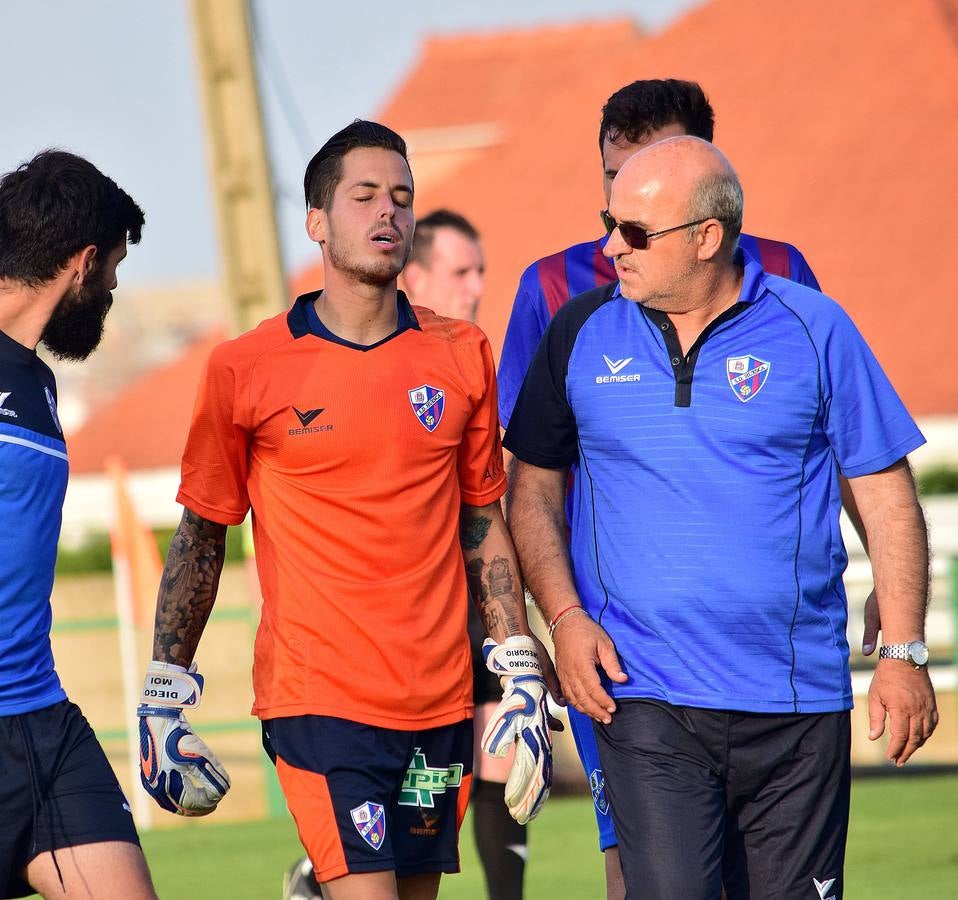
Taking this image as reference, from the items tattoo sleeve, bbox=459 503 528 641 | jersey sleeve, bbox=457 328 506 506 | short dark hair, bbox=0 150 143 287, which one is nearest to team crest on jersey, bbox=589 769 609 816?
Result: tattoo sleeve, bbox=459 503 528 641

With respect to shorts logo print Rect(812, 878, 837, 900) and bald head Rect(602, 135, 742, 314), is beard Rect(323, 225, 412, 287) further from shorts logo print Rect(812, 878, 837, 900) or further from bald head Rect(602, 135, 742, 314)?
shorts logo print Rect(812, 878, 837, 900)

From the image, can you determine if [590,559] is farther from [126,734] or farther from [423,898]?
[126,734]

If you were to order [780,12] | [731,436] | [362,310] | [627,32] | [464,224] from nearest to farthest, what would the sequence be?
[731,436]
[362,310]
[464,224]
[780,12]
[627,32]

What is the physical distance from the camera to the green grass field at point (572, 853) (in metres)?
7.77

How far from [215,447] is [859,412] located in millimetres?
1618

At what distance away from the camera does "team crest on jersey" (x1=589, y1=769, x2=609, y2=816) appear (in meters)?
4.55

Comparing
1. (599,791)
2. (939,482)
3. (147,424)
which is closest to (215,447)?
(599,791)

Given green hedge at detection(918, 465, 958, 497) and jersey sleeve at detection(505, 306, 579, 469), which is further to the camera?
green hedge at detection(918, 465, 958, 497)

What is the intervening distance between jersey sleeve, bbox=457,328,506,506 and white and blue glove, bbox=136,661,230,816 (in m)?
0.87

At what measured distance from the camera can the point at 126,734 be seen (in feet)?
43.8

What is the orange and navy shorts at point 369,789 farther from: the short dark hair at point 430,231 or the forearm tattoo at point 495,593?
the short dark hair at point 430,231

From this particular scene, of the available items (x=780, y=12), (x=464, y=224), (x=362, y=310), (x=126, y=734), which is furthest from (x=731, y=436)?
(x=780, y=12)

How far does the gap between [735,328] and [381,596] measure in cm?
111

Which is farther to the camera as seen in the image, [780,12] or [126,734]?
[780,12]
